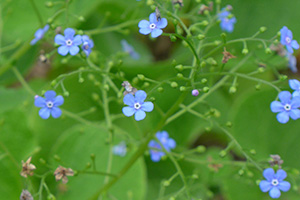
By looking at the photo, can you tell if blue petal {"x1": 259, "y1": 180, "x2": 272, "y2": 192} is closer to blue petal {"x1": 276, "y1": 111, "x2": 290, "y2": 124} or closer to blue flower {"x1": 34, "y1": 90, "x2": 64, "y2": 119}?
blue petal {"x1": 276, "y1": 111, "x2": 290, "y2": 124}

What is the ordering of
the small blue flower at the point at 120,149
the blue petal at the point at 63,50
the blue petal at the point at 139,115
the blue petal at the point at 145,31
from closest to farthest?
the blue petal at the point at 139,115 → the blue petal at the point at 145,31 → the blue petal at the point at 63,50 → the small blue flower at the point at 120,149

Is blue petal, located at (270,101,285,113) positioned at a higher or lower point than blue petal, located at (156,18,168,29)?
lower

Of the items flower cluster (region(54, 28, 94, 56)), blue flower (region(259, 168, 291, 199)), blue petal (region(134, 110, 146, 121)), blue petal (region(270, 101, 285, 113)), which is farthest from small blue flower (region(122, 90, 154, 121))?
blue flower (region(259, 168, 291, 199))

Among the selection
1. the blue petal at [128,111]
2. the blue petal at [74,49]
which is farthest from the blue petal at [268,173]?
the blue petal at [74,49]

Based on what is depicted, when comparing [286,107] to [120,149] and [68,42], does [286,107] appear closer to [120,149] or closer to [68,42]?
[68,42]

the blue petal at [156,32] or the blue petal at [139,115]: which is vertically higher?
the blue petal at [156,32]

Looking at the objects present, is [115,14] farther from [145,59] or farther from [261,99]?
[261,99]

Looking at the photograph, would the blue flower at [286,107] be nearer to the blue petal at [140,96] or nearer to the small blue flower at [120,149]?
the blue petal at [140,96]
